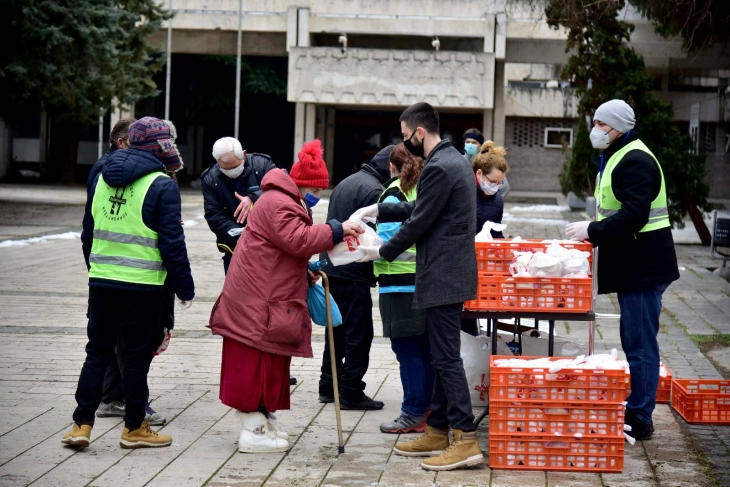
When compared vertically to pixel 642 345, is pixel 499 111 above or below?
above

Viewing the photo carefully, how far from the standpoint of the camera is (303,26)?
36.1 metres

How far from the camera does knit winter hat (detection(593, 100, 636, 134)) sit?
641cm

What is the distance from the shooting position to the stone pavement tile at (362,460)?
218 inches

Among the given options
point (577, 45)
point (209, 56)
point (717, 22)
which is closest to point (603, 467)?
point (717, 22)

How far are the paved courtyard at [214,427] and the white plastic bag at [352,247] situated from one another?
114 centimetres

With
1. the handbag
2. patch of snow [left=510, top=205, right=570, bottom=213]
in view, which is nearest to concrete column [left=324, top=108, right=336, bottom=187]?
patch of snow [left=510, top=205, right=570, bottom=213]

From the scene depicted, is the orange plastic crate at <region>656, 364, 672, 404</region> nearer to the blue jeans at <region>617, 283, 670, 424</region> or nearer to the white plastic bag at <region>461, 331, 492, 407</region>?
the blue jeans at <region>617, 283, 670, 424</region>

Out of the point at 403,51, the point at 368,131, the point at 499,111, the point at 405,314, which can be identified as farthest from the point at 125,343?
the point at 368,131

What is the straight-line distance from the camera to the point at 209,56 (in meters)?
41.9

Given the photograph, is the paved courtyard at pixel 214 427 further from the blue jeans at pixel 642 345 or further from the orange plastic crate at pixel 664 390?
the blue jeans at pixel 642 345

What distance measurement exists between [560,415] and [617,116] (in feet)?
6.38

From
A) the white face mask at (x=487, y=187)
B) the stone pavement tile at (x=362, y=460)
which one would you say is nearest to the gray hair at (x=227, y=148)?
the white face mask at (x=487, y=187)

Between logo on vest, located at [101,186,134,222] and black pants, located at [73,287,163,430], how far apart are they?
0.43 meters

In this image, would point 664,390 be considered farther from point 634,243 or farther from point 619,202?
point 619,202
